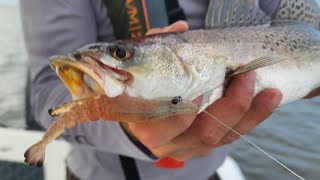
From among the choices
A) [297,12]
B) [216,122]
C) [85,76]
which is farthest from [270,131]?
[85,76]

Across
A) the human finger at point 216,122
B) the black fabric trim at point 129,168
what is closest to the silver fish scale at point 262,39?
the human finger at point 216,122

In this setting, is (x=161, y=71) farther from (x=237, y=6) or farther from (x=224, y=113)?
(x=237, y=6)

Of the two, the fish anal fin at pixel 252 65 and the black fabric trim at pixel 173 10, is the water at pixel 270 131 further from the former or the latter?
the fish anal fin at pixel 252 65

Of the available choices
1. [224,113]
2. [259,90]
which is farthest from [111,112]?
[259,90]

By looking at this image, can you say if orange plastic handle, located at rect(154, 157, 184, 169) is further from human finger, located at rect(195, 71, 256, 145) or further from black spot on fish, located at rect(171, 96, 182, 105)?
black spot on fish, located at rect(171, 96, 182, 105)

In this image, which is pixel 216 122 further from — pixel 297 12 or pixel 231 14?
pixel 297 12

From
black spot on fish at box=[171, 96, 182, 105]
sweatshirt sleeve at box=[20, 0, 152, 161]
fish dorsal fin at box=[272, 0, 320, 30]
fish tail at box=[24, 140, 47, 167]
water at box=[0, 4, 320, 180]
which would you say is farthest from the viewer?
water at box=[0, 4, 320, 180]

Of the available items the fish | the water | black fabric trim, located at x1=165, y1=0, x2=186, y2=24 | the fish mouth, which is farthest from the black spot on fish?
the water
